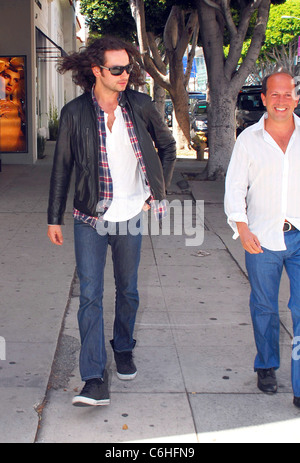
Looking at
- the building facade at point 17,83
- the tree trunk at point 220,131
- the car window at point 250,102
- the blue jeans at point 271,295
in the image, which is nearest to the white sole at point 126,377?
the blue jeans at point 271,295

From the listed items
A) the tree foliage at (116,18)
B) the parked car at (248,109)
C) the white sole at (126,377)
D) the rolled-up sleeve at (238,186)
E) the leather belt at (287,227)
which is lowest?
the white sole at (126,377)

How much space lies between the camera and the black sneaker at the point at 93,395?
11.8 feet

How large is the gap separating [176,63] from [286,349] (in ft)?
45.9

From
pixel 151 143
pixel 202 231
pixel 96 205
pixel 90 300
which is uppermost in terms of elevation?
pixel 151 143

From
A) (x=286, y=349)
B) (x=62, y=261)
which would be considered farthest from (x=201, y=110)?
(x=286, y=349)

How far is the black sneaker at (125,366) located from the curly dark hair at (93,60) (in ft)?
5.23

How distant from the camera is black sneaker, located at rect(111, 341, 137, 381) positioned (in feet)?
13.3

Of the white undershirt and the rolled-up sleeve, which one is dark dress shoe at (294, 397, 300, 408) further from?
the white undershirt

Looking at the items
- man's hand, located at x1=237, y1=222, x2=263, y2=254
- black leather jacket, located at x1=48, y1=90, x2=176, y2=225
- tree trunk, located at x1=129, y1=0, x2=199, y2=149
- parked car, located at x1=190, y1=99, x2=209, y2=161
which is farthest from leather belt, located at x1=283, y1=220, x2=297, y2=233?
parked car, located at x1=190, y1=99, x2=209, y2=161

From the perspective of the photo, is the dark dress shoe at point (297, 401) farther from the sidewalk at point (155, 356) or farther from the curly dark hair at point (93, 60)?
the curly dark hair at point (93, 60)

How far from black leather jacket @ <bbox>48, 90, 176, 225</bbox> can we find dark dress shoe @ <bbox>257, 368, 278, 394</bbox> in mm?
1196

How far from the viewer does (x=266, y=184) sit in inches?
147
